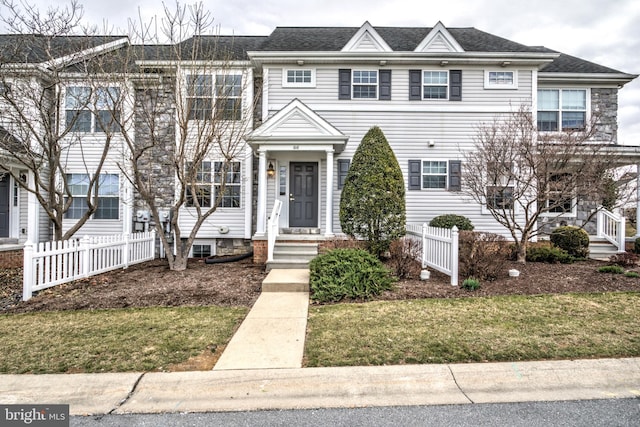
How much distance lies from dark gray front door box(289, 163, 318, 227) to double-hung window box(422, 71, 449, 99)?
4378 mm

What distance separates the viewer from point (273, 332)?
450 cm

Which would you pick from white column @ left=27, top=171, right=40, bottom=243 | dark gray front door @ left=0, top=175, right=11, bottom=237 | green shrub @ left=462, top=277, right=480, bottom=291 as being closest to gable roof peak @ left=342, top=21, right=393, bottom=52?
green shrub @ left=462, top=277, right=480, bottom=291

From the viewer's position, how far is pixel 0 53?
763 centimetres

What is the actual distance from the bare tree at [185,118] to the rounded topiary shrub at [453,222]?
6149 millimetres

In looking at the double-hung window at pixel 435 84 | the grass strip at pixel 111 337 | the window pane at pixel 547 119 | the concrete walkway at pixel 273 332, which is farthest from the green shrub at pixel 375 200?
the window pane at pixel 547 119

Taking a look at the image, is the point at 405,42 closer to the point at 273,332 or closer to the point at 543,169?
the point at 543,169

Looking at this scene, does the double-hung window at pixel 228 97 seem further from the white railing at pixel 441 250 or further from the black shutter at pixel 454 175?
the black shutter at pixel 454 175

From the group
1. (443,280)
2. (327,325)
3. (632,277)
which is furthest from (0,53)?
(632,277)

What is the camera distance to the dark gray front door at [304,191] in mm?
10977

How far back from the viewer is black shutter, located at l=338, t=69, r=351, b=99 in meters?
11.1

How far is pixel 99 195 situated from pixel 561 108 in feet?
52.1

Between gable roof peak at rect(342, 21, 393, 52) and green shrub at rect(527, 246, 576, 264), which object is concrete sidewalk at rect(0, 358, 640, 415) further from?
gable roof peak at rect(342, 21, 393, 52)

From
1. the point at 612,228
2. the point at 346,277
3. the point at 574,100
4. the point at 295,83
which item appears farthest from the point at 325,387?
the point at 574,100

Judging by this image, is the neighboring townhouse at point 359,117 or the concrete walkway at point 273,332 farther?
the neighboring townhouse at point 359,117
